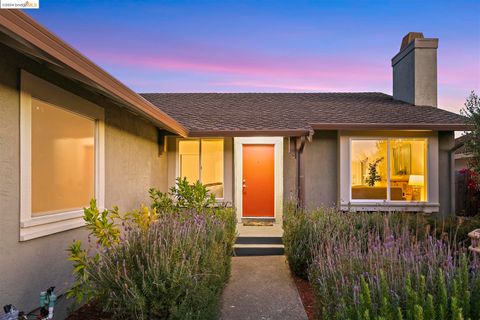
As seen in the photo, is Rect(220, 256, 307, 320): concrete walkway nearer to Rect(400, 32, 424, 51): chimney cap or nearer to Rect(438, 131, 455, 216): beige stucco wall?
Rect(438, 131, 455, 216): beige stucco wall

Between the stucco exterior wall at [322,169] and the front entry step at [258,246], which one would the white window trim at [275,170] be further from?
the front entry step at [258,246]

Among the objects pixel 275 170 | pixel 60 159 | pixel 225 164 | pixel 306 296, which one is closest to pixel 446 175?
pixel 275 170

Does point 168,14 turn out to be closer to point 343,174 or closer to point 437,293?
point 343,174

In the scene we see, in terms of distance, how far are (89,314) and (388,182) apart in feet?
24.9

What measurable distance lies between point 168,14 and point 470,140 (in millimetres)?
9309

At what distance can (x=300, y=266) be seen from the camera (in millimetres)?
5941

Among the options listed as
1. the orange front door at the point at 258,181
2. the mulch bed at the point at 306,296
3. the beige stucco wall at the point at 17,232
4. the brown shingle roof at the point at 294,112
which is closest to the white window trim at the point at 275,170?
the orange front door at the point at 258,181

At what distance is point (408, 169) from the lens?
Answer: 9281 mm

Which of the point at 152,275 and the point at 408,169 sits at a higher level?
the point at 408,169

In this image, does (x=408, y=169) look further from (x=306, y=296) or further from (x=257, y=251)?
(x=306, y=296)

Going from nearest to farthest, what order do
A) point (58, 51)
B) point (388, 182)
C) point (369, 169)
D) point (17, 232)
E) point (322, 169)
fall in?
point (58, 51)
point (17, 232)
point (388, 182)
point (369, 169)
point (322, 169)

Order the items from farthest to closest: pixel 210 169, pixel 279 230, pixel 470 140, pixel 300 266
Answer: pixel 210 169, pixel 279 230, pixel 470 140, pixel 300 266

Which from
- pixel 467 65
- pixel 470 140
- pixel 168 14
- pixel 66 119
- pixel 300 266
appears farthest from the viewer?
pixel 467 65

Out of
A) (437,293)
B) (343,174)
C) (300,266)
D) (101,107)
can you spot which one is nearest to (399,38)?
(343,174)
